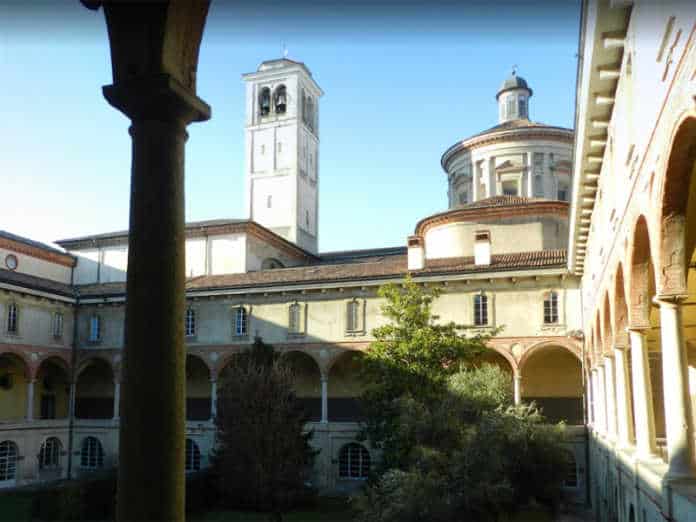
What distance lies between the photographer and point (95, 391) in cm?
3831

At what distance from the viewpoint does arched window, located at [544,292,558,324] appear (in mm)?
28797

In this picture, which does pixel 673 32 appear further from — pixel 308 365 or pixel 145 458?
pixel 308 365

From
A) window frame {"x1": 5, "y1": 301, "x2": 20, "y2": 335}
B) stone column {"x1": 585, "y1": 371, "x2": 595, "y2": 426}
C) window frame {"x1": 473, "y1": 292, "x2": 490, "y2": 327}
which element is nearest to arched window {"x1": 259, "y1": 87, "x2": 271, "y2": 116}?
window frame {"x1": 5, "y1": 301, "x2": 20, "y2": 335}

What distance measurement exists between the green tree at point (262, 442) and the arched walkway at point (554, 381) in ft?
33.4

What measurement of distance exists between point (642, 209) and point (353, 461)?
944 inches

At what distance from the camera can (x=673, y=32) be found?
6387 millimetres

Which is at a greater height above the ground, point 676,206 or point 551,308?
point 551,308

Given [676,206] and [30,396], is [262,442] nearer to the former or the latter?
[30,396]

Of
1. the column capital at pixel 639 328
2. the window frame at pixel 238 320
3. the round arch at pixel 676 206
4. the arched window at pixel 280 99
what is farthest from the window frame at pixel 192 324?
the round arch at pixel 676 206

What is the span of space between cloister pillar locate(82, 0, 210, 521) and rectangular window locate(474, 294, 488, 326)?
26.6 metres

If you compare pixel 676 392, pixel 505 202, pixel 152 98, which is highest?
pixel 505 202

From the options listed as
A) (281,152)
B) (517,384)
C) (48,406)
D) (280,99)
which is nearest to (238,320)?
(48,406)

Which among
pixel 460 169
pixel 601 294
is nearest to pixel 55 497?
pixel 601 294

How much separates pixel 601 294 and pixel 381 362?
754 cm
